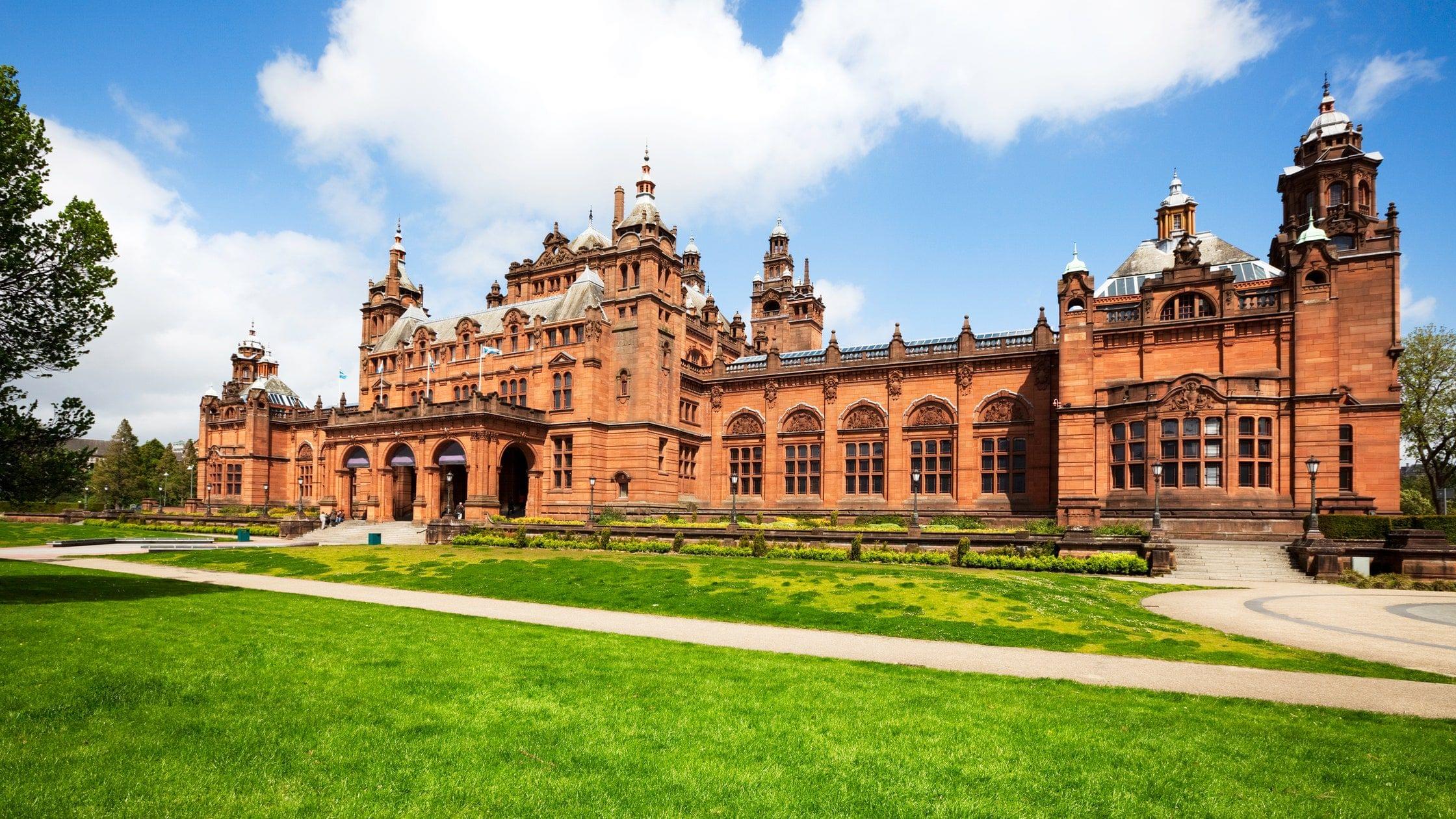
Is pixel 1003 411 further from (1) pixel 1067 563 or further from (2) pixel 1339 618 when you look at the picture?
(2) pixel 1339 618

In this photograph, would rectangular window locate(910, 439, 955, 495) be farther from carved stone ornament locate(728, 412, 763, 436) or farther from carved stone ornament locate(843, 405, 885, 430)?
carved stone ornament locate(728, 412, 763, 436)

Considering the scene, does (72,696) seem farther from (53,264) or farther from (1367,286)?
(1367,286)

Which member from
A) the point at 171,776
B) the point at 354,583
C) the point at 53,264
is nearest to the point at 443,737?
the point at 171,776

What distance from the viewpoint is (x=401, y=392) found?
201 feet

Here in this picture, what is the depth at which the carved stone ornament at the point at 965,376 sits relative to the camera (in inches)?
1858

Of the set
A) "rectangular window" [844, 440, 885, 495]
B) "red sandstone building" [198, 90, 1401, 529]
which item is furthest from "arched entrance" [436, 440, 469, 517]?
"rectangular window" [844, 440, 885, 495]

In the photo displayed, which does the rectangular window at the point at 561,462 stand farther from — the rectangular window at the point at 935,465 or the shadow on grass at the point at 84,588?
the shadow on grass at the point at 84,588

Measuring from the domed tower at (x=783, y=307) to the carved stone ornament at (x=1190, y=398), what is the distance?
1531 inches

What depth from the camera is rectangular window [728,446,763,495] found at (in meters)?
54.3

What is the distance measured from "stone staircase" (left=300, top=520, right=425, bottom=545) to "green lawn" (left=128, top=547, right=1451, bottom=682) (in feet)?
33.6

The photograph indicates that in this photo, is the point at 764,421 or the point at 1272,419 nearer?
the point at 1272,419

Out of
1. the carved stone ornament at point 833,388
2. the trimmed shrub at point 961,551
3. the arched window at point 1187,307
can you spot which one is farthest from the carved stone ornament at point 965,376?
the trimmed shrub at point 961,551

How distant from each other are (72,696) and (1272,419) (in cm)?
4517

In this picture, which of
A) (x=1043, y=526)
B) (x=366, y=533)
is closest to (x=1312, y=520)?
(x=1043, y=526)
